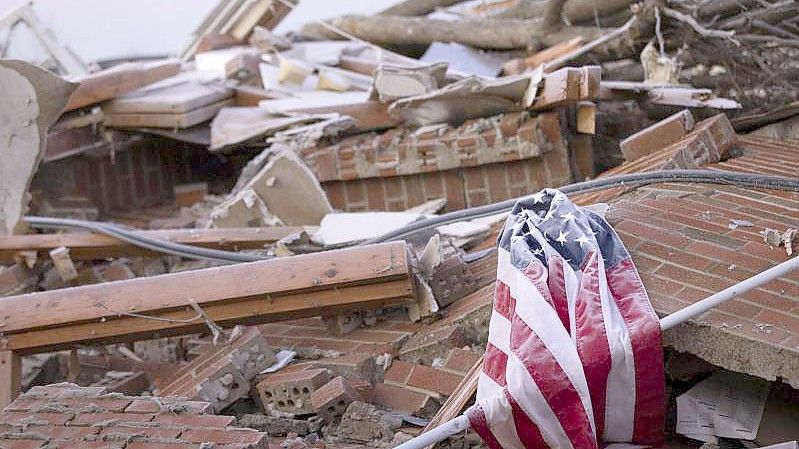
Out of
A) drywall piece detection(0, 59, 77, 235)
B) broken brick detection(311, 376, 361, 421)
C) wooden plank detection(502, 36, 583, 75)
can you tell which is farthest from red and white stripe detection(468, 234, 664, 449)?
wooden plank detection(502, 36, 583, 75)

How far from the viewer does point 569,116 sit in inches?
200

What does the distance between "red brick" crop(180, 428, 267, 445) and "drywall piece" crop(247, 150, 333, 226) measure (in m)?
2.36

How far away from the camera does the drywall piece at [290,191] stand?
16.4 feet

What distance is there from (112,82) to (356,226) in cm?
272

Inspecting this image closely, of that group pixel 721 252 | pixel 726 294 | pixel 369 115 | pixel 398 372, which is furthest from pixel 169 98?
pixel 726 294

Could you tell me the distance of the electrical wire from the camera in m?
3.63

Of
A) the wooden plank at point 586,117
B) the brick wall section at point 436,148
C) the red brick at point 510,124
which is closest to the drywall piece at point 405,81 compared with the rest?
the brick wall section at point 436,148

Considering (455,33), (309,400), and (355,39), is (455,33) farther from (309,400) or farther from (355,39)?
(309,400)

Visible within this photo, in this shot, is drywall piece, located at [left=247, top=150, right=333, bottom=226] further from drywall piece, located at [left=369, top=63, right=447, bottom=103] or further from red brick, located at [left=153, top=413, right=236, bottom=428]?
red brick, located at [left=153, top=413, right=236, bottom=428]

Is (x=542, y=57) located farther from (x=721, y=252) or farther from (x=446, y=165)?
(x=721, y=252)

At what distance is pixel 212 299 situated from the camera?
3516mm

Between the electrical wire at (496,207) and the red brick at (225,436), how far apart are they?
1.28 meters

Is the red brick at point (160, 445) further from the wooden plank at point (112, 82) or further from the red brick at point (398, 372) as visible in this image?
the wooden plank at point (112, 82)

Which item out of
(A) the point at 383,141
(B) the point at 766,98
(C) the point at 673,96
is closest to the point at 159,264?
(A) the point at 383,141
